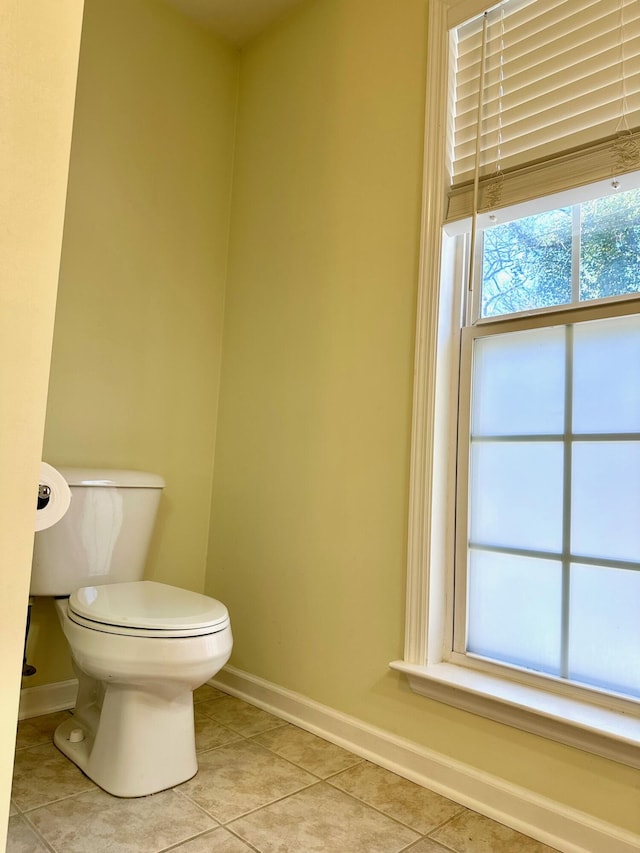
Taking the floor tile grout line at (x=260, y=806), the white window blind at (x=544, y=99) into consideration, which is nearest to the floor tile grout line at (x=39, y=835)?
the floor tile grout line at (x=260, y=806)

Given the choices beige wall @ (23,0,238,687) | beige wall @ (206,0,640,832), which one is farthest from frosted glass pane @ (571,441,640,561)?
beige wall @ (23,0,238,687)

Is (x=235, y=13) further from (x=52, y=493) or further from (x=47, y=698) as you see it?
(x=47, y=698)

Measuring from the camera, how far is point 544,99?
1.59 metres

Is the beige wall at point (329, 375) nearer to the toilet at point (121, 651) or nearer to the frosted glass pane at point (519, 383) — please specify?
the frosted glass pane at point (519, 383)

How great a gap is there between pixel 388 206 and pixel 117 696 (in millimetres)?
1570

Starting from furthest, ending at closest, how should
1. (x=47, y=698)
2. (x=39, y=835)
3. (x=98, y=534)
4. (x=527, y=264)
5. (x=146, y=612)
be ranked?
(x=47, y=698)
(x=98, y=534)
(x=527, y=264)
(x=146, y=612)
(x=39, y=835)

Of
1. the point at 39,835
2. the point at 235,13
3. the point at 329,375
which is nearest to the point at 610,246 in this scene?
the point at 329,375

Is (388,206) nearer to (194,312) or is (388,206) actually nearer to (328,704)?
(194,312)

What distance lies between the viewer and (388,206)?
1.91m

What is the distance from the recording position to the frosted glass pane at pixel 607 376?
4.72ft

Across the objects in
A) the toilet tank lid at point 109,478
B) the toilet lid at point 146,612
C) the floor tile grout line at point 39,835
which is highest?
the toilet tank lid at point 109,478

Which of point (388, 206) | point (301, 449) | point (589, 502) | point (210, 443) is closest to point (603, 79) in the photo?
point (388, 206)

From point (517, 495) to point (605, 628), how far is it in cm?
37

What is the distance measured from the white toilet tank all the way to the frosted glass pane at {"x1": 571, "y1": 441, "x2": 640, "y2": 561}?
1.27 m
